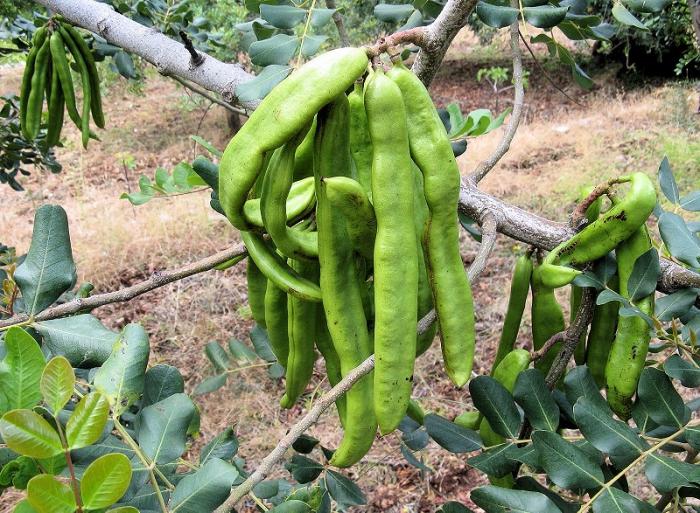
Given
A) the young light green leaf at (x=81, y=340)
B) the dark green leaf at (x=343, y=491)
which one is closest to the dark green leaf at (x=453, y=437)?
the dark green leaf at (x=343, y=491)

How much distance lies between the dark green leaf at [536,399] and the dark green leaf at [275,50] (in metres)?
0.72

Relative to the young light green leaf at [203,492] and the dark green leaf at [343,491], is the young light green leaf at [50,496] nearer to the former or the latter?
the young light green leaf at [203,492]

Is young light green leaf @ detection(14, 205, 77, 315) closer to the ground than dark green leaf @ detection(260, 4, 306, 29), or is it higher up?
closer to the ground

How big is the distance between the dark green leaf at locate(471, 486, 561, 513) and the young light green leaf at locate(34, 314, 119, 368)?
0.53 metres

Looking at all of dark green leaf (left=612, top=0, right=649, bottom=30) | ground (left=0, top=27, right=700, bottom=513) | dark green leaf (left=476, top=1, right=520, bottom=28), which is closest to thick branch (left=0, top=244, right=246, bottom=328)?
dark green leaf (left=476, top=1, right=520, bottom=28)

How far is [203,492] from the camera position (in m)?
0.68

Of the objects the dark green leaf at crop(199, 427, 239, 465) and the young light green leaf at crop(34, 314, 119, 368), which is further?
the dark green leaf at crop(199, 427, 239, 465)

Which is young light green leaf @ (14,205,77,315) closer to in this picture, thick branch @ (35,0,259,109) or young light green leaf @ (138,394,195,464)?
young light green leaf @ (138,394,195,464)

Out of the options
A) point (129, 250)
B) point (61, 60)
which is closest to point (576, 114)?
point (129, 250)

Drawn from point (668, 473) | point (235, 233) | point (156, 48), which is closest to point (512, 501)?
point (668, 473)

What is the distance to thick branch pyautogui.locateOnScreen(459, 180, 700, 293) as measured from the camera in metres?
0.99

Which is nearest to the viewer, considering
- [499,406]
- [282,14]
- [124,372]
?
[124,372]

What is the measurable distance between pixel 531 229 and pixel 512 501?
446mm

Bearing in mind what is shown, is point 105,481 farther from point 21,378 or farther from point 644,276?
point 644,276
